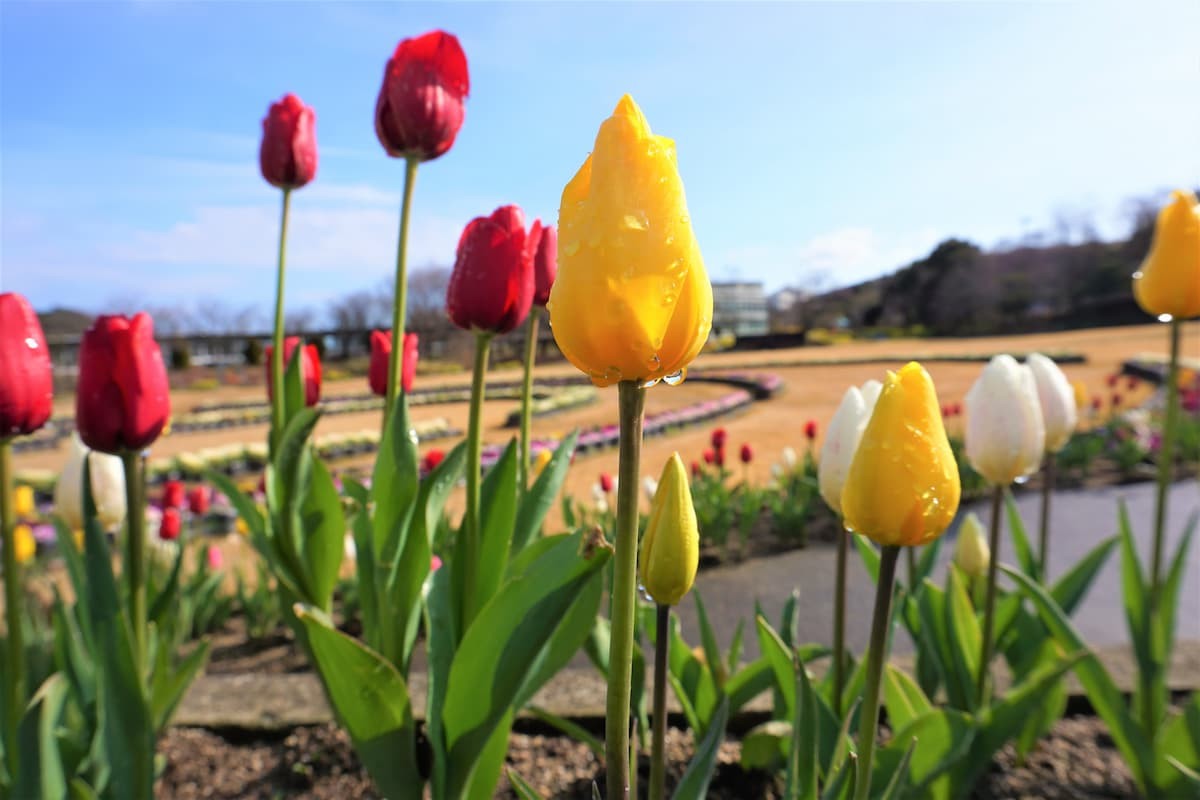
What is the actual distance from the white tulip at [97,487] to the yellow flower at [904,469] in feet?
5.86

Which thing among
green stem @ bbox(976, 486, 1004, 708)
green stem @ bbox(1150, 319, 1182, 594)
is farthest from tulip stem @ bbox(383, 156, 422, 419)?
green stem @ bbox(1150, 319, 1182, 594)

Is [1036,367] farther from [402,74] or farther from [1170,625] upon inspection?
[402,74]

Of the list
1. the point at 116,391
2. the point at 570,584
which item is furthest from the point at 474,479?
the point at 116,391

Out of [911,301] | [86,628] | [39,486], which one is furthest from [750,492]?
[911,301]

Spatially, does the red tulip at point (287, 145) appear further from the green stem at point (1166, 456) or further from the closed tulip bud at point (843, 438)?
the green stem at point (1166, 456)

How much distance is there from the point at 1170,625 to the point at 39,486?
8.29 meters

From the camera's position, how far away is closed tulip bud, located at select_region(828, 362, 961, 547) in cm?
74

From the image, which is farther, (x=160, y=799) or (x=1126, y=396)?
(x=1126, y=396)

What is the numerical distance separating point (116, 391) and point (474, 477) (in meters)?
0.56

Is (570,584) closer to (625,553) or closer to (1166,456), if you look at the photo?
(625,553)

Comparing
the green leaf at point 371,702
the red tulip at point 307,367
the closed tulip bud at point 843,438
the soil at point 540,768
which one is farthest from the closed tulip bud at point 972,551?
the red tulip at point 307,367

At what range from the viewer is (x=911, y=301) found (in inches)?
1937

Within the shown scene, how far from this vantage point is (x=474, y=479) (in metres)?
1.35

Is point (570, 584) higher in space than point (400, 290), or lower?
lower
